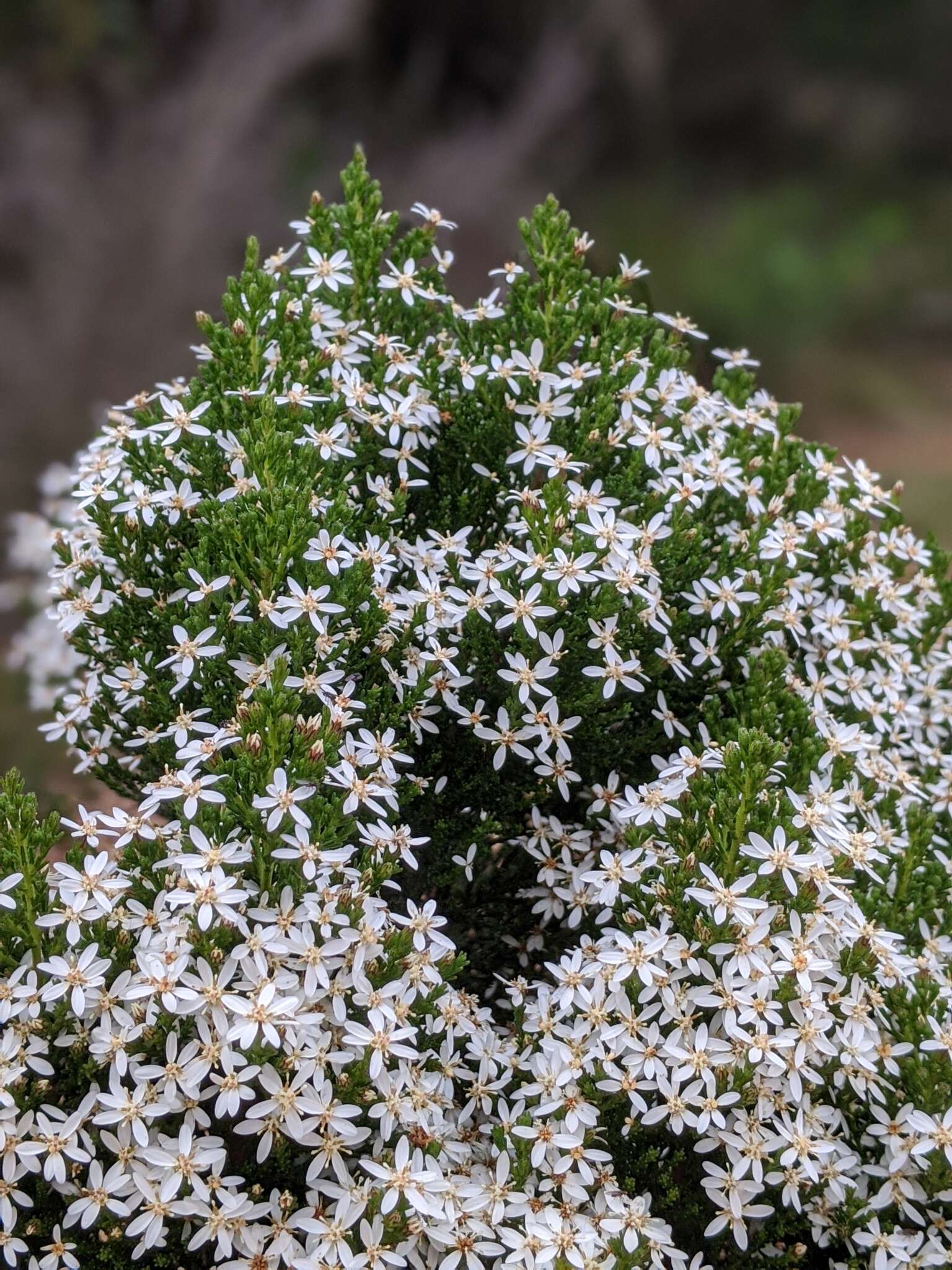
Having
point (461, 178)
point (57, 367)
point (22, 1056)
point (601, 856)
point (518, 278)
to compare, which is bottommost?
point (22, 1056)

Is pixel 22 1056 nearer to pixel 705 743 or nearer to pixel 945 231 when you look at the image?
pixel 705 743

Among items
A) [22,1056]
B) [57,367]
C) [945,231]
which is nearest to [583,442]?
[22,1056]

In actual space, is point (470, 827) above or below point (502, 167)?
below

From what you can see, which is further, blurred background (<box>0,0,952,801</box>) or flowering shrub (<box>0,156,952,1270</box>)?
blurred background (<box>0,0,952,801</box>)

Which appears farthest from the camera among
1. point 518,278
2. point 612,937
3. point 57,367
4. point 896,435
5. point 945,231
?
point 945,231

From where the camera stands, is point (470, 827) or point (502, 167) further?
point (502, 167)
